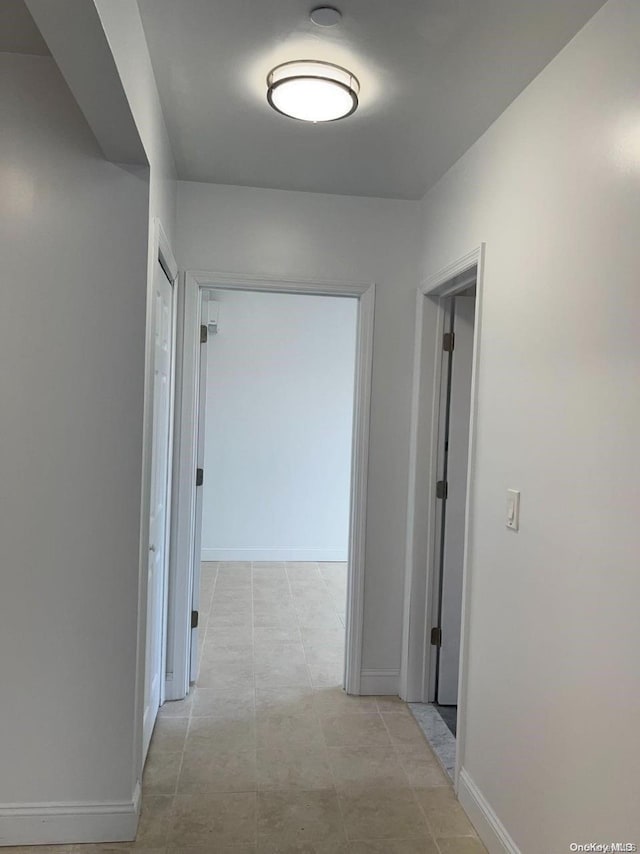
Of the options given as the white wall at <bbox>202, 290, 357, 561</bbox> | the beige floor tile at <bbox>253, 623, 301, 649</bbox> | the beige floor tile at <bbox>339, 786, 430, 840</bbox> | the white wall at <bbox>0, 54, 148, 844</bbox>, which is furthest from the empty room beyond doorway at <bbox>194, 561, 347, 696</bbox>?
the white wall at <bbox>0, 54, 148, 844</bbox>

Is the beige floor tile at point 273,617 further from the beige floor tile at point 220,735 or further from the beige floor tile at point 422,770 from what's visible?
the beige floor tile at point 422,770

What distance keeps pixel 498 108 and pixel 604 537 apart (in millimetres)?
1486

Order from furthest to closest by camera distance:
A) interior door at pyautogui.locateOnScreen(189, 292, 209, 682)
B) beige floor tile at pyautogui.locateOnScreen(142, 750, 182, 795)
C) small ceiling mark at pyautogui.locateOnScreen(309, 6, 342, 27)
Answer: interior door at pyautogui.locateOnScreen(189, 292, 209, 682)
beige floor tile at pyautogui.locateOnScreen(142, 750, 182, 795)
small ceiling mark at pyautogui.locateOnScreen(309, 6, 342, 27)

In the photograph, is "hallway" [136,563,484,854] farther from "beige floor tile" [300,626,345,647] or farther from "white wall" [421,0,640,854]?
"white wall" [421,0,640,854]

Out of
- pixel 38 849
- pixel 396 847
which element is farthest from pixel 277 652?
pixel 38 849

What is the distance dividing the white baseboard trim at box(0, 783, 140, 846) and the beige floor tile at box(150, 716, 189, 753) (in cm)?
55

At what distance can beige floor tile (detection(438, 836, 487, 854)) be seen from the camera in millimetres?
2031

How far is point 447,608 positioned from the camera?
3062mm

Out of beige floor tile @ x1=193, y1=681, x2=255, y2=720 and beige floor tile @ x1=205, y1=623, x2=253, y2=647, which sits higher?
beige floor tile @ x1=205, y1=623, x2=253, y2=647

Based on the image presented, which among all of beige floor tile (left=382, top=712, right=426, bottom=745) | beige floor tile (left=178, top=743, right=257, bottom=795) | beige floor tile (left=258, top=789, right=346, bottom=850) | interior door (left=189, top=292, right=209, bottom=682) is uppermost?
interior door (left=189, top=292, right=209, bottom=682)

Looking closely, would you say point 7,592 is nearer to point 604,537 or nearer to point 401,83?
point 604,537

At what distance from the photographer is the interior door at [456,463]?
9.97 feet

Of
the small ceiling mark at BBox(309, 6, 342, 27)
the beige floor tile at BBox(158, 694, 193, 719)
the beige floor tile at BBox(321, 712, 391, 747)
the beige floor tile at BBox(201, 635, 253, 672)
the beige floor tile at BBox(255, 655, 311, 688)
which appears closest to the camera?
the small ceiling mark at BBox(309, 6, 342, 27)

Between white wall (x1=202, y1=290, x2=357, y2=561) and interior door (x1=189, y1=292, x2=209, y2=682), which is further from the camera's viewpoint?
white wall (x1=202, y1=290, x2=357, y2=561)
